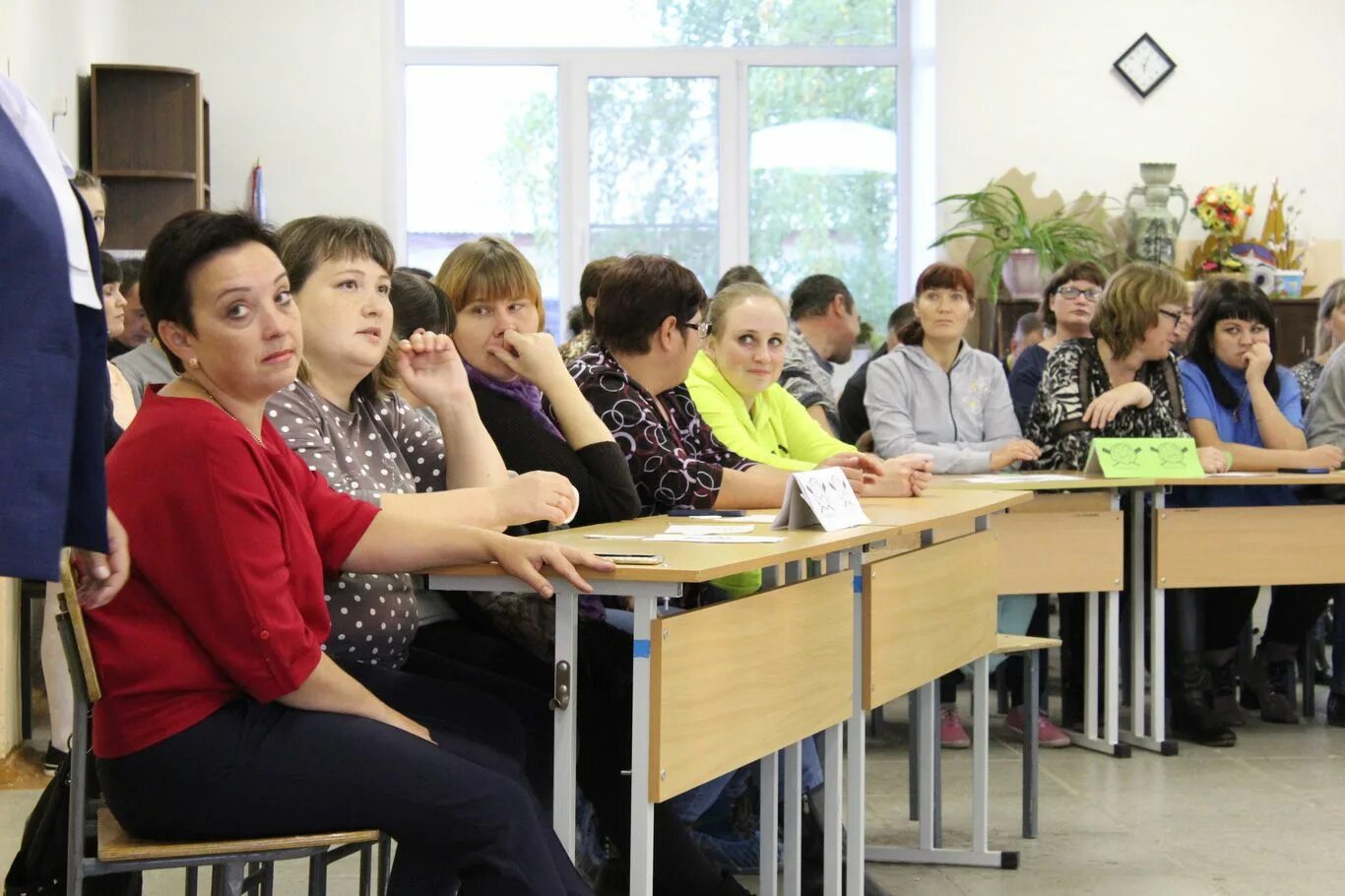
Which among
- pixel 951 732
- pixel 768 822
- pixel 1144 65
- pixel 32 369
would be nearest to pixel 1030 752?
pixel 951 732

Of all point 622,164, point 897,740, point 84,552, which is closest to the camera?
point 84,552

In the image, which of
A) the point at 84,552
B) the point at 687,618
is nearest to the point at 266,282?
the point at 84,552

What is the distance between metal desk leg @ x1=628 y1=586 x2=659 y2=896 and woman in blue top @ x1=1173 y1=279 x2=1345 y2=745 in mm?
2941

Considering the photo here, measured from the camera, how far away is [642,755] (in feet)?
6.70

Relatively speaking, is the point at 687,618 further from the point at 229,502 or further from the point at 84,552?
the point at 84,552

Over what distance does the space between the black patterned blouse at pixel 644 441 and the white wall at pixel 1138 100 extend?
5248mm

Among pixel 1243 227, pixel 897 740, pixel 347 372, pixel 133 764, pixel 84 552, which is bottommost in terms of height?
pixel 897 740

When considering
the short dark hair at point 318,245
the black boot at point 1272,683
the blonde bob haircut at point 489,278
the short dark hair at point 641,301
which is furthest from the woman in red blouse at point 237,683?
the black boot at point 1272,683

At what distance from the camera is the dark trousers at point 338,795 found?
1.73 metres

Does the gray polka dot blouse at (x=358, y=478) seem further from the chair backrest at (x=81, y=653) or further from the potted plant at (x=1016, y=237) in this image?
the potted plant at (x=1016, y=237)

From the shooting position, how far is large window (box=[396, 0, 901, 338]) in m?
8.41

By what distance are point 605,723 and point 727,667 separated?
358mm

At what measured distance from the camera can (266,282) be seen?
1.92 meters

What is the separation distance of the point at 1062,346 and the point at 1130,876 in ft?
6.31
